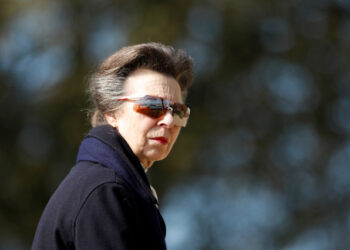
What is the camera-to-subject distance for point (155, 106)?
264 centimetres

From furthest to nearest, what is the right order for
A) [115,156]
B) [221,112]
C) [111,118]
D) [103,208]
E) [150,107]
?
1. [221,112]
2. [111,118]
3. [150,107]
4. [115,156]
5. [103,208]

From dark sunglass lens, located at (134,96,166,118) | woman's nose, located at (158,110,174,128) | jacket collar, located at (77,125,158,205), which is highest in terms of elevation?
dark sunglass lens, located at (134,96,166,118)

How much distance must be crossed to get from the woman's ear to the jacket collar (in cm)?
19

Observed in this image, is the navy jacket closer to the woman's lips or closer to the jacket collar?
the jacket collar

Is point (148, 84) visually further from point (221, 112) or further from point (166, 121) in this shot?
point (221, 112)

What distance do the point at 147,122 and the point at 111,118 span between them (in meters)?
0.18

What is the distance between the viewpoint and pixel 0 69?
10.8 meters

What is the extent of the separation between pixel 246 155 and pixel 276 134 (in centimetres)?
72

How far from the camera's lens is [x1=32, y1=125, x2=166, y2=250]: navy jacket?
6.91ft

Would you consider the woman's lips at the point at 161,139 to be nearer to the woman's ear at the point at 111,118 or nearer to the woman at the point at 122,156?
the woman at the point at 122,156

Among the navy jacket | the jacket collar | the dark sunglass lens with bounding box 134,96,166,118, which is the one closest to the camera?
the navy jacket

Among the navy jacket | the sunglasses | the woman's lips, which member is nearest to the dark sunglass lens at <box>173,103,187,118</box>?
the sunglasses

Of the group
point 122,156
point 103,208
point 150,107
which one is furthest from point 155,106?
point 103,208

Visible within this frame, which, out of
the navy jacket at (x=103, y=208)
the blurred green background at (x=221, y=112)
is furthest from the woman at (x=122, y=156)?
the blurred green background at (x=221, y=112)
